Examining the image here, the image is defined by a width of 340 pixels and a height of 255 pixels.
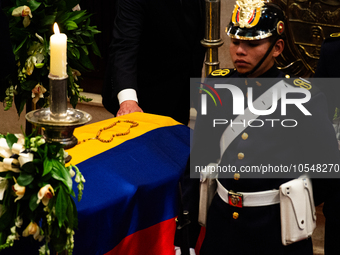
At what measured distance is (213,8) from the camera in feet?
8.60

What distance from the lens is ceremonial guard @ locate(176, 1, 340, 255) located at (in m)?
1.82

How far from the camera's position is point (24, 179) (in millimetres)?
1367

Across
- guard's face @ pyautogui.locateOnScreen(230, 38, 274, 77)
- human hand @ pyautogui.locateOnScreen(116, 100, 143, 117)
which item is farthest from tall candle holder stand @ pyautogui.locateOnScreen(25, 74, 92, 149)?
human hand @ pyautogui.locateOnScreen(116, 100, 143, 117)

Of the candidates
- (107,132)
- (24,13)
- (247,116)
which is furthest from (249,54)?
(24,13)

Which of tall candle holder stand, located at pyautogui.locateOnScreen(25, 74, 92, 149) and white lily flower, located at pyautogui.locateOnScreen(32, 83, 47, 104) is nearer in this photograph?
tall candle holder stand, located at pyautogui.locateOnScreen(25, 74, 92, 149)

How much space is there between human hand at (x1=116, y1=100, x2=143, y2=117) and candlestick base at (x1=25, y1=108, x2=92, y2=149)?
1.34m

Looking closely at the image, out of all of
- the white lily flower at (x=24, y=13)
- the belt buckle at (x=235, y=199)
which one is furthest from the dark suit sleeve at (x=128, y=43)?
the belt buckle at (x=235, y=199)

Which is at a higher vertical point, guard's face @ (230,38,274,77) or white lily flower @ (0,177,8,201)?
guard's face @ (230,38,274,77)

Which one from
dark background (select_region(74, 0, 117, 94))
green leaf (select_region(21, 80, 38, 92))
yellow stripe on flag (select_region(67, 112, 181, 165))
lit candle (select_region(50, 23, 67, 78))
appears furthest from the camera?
dark background (select_region(74, 0, 117, 94))

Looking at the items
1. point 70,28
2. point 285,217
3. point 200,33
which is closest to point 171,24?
point 200,33

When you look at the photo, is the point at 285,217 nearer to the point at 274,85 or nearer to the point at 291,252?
the point at 291,252

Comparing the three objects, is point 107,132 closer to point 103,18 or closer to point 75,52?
point 75,52

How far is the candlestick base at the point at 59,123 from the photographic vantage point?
1309mm

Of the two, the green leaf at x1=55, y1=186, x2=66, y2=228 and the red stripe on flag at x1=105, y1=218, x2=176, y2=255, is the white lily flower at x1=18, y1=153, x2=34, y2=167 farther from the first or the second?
the red stripe on flag at x1=105, y1=218, x2=176, y2=255
